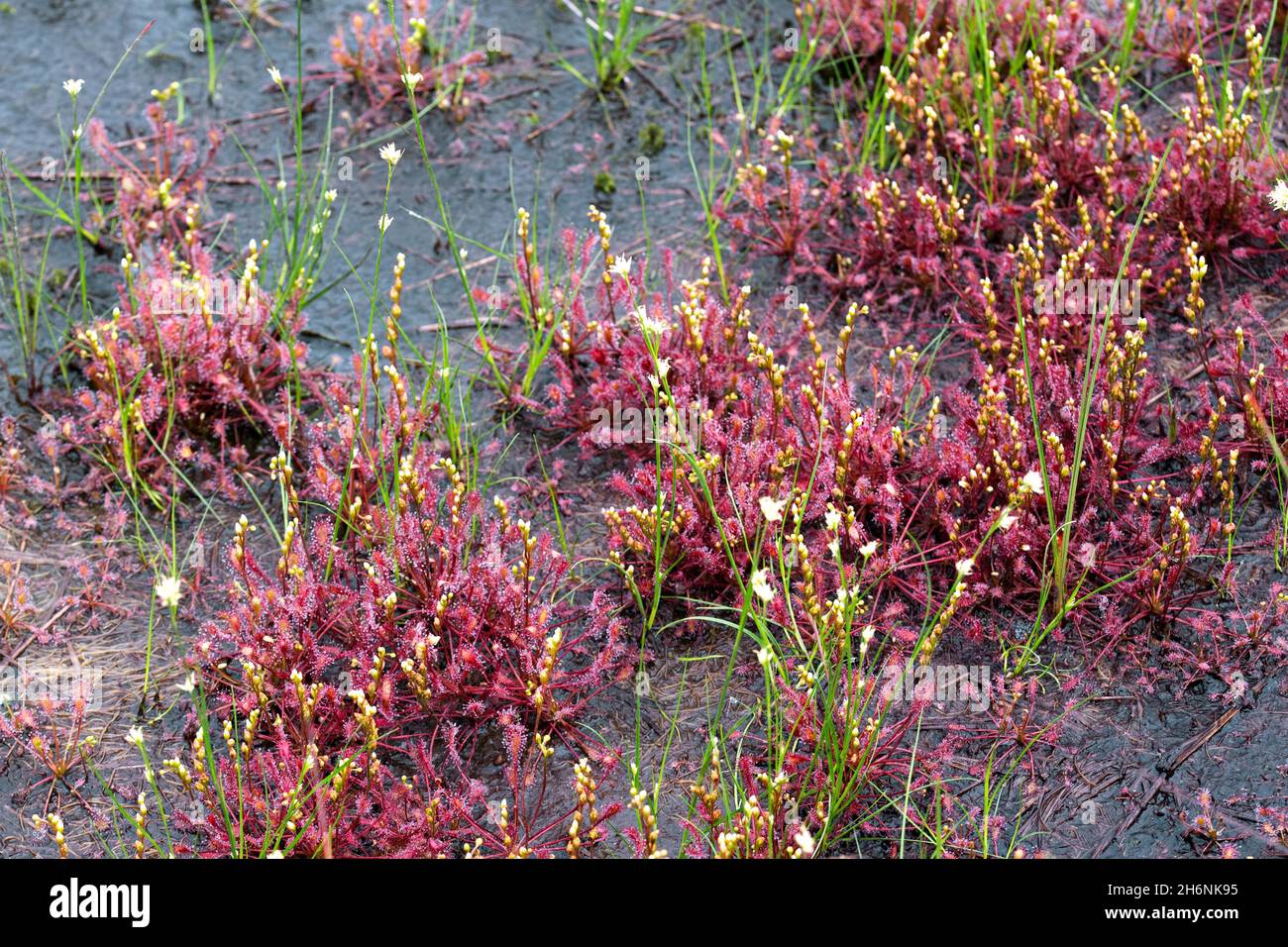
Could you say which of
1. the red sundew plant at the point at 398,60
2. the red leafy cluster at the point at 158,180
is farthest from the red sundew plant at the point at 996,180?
the red leafy cluster at the point at 158,180

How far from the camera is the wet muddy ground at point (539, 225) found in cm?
376

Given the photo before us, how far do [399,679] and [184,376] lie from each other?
5.28ft

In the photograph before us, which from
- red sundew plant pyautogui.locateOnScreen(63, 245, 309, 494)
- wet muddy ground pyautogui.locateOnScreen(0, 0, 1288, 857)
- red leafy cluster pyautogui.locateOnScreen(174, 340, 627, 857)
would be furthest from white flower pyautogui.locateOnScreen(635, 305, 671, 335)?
red sundew plant pyautogui.locateOnScreen(63, 245, 309, 494)

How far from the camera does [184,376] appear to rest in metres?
4.84

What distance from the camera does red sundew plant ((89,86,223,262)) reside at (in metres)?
5.44

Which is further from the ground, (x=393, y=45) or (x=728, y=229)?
(x=393, y=45)

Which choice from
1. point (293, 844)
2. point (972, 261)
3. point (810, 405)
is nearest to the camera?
point (293, 844)

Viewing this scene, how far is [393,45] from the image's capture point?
20.1 ft

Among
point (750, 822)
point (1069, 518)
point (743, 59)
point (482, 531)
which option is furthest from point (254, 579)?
point (743, 59)

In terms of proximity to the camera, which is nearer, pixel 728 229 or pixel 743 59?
pixel 728 229

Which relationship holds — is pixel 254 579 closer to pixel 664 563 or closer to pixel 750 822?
pixel 664 563

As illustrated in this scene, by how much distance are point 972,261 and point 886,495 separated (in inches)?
56.7

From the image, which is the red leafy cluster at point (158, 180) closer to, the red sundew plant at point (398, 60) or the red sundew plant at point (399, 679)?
the red sundew plant at point (398, 60)

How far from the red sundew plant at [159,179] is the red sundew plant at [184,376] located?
421mm
